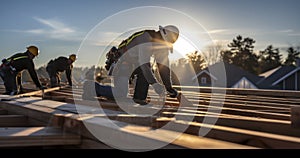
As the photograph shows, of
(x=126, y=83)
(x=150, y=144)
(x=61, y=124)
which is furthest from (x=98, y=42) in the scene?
(x=150, y=144)

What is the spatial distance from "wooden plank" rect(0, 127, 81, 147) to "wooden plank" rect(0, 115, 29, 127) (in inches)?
40.6

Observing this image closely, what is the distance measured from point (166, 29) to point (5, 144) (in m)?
2.81

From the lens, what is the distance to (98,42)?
19.5 ft

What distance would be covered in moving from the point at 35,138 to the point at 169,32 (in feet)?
8.72

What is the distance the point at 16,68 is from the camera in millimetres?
8445

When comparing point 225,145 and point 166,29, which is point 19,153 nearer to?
point 225,145

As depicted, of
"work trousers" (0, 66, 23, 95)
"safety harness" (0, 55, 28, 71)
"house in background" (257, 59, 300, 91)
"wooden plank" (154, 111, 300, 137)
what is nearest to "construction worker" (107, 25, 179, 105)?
"wooden plank" (154, 111, 300, 137)

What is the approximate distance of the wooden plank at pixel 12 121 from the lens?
11.9ft

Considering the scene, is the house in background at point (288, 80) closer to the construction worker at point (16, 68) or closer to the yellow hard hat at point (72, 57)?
the yellow hard hat at point (72, 57)

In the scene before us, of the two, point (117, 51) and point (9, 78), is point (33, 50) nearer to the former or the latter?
point (9, 78)

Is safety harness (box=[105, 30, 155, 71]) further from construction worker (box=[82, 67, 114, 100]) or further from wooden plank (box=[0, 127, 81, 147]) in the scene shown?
wooden plank (box=[0, 127, 81, 147])

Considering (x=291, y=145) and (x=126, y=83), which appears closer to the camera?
(x=291, y=145)

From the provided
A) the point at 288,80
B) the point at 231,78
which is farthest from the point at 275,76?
the point at 231,78

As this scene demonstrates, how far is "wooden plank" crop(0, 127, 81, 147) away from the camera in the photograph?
2.46 m
